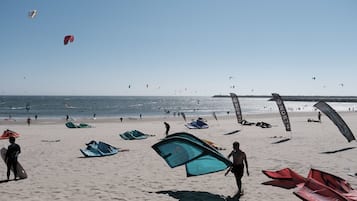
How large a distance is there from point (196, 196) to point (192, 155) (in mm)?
1057

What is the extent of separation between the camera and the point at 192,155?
8422 millimetres

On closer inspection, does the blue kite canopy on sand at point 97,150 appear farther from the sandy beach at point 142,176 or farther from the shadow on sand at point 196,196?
the shadow on sand at point 196,196

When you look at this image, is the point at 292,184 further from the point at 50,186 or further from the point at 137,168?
the point at 50,186

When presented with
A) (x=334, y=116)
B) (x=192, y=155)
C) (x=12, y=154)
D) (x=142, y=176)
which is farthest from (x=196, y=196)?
(x=334, y=116)

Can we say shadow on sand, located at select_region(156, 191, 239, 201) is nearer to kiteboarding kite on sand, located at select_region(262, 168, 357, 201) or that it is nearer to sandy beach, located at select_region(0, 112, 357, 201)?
sandy beach, located at select_region(0, 112, 357, 201)

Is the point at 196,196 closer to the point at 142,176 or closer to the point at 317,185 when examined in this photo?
the point at 142,176

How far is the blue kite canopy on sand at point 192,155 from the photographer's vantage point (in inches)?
327

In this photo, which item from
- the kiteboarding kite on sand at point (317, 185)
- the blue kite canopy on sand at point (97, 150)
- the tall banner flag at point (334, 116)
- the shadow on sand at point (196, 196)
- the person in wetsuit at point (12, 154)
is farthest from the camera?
the tall banner flag at point (334, 116)

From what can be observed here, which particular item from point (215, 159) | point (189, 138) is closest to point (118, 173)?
point (189, 138)

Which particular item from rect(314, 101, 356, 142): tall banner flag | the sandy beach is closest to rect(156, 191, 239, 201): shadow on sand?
the sandy beach

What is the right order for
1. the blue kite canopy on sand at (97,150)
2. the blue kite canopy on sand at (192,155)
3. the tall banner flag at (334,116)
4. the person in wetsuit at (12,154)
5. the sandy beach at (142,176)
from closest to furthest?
the sandy beach at (142,176)
the blue kite canopy on sand at (192,155)
the person in wetsuit at (12,154)
the blue kite canopy on sand at (97,150)
the tall banner flag at (334,116)

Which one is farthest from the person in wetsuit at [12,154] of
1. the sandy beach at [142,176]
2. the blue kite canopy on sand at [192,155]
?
the blue kite canopy on sand at [192,155]

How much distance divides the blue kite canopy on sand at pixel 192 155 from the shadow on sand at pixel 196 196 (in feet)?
1.74

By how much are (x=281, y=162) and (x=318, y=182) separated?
496cm
